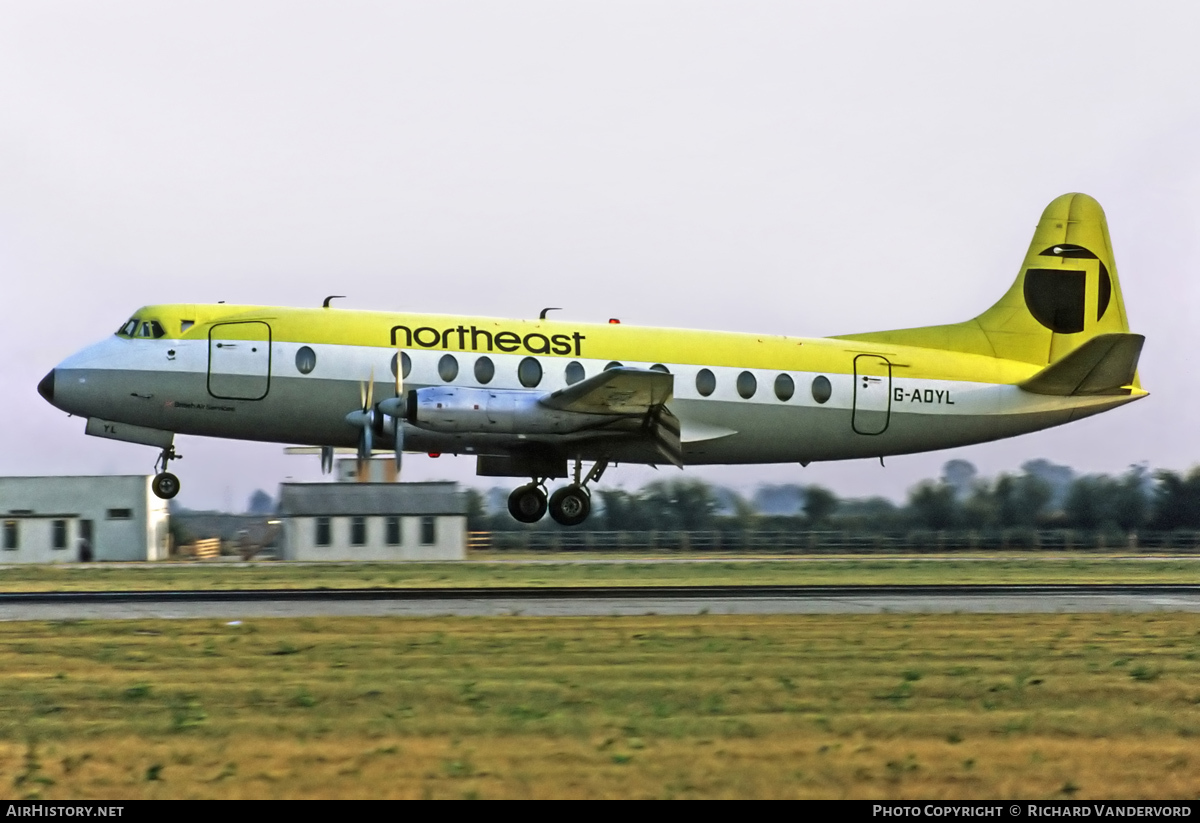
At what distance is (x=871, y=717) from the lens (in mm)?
13742

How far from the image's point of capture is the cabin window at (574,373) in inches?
1067

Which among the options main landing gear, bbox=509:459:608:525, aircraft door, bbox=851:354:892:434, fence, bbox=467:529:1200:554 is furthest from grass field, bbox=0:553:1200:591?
aircraft door, bbox=851:354:892:434

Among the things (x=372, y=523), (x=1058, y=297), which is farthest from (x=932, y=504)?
(x=372, y=523)

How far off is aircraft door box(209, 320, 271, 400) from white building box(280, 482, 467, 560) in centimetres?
2151

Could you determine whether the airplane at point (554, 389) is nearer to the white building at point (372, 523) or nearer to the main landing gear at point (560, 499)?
the main landing gear at point (560, 499)

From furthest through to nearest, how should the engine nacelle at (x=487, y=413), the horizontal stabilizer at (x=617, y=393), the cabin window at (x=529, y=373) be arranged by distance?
1. the cabin window at (x=529, y=373)
2. the engine nacelle at (x=487, y=413)
3. the horizontal stabilizer at (x=617, y=393)

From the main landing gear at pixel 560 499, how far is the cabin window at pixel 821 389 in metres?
4.78

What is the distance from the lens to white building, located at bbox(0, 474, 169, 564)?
49031 mm

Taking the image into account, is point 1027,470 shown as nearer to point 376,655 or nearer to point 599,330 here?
point 599,330

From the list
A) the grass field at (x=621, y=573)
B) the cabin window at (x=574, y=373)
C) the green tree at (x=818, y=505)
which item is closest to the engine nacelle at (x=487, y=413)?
the cabin window at (x=574, y=373)

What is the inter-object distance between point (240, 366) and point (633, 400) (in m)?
7.88

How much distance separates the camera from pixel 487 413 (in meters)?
25.9

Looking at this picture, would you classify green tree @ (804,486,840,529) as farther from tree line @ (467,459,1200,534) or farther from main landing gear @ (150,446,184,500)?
main landing gear @ (150,446,184,500)
